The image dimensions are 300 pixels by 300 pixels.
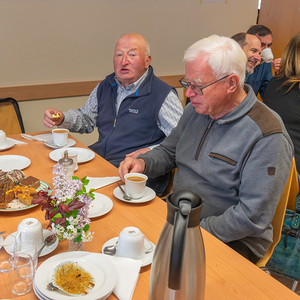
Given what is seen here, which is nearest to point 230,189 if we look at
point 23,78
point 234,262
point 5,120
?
point 234,262

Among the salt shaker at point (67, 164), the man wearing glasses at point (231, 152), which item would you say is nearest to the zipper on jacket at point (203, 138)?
the man wearing glasses at point (231, 152)

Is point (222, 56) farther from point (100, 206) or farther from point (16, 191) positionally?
point (16, 191)

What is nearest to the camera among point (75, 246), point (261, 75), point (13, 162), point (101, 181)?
Answer: point (75, 246)

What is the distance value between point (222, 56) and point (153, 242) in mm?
806

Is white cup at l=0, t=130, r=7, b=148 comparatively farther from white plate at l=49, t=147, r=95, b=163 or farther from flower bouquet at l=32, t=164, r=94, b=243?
flower bouquet at l=32, t=164, r=94, b=243

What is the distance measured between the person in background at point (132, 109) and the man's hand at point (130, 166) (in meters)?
Result: 0.49

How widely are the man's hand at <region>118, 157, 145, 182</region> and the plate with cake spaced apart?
1.09ft

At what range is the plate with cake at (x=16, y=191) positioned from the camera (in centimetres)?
116

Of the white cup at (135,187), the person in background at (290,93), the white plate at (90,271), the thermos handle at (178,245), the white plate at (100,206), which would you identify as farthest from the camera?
the person in background at (290,93)

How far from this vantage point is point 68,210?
0.82 metres

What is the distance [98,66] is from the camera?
131 inches

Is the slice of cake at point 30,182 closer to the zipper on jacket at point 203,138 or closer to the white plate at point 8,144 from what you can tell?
the white plate at point 8,144

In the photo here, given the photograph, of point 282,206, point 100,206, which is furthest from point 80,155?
point 282,206

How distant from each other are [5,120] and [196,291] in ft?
7.68
